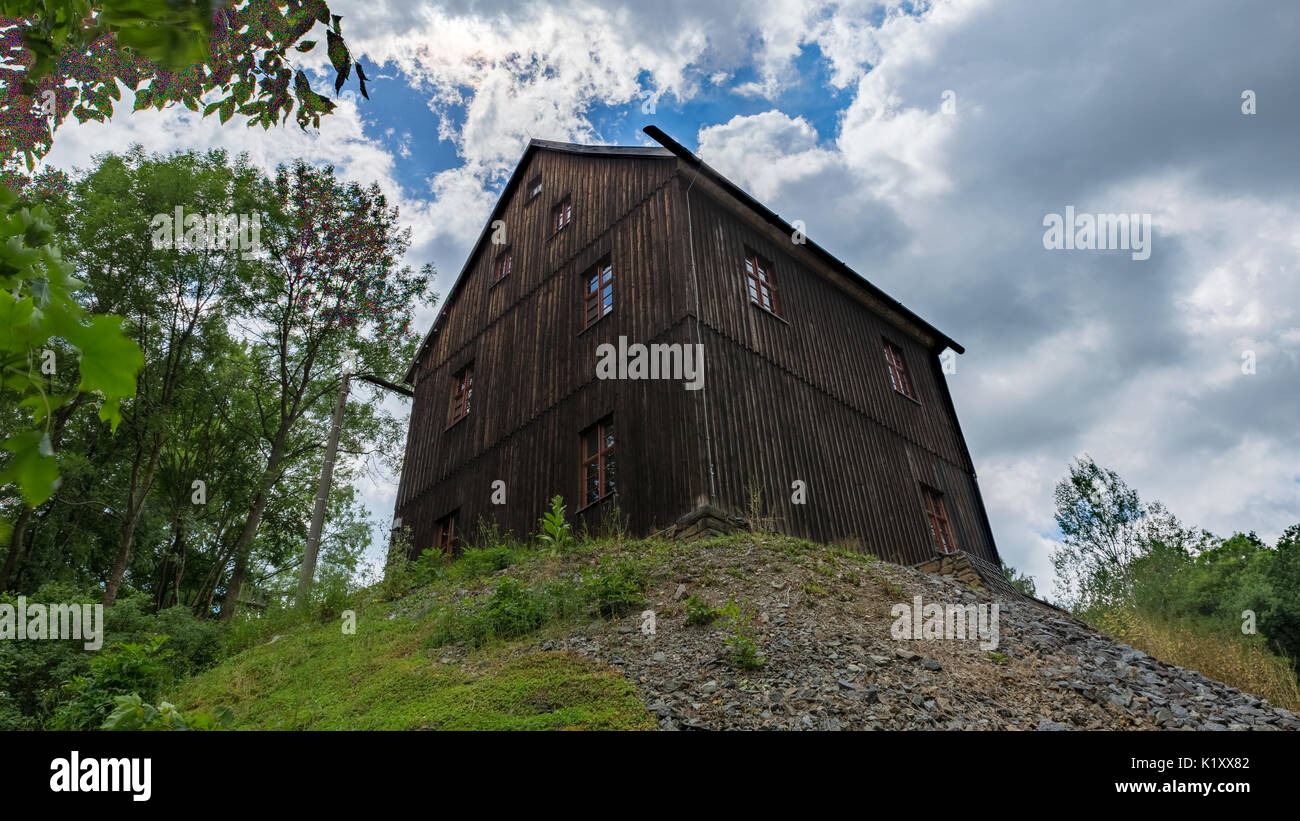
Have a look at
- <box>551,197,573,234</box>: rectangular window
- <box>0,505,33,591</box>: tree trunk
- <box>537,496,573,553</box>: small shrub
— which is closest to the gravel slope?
<box>537,496,573,553</box>: small shrub

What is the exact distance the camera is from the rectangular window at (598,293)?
15.0 metres

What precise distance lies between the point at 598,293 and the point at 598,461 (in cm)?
388

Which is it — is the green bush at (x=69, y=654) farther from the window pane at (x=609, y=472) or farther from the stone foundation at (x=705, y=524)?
the stone foundation at (x=705, y=524)

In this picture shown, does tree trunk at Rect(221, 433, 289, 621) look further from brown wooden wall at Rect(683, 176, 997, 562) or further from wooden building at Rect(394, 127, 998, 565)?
brown wooden wall at Rect(683, 176, 997, 562)

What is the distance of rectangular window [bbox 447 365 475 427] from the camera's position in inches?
706

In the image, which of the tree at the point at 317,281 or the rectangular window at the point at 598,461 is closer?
the rectangular window at the point at 598,461

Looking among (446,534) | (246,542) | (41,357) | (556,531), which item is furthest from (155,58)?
(246,542)

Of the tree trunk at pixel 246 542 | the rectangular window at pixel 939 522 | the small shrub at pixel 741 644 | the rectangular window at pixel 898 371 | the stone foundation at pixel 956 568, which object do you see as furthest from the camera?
the rectangular window at pixel 898 371

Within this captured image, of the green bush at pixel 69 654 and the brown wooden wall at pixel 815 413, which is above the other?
the brown wooden wall at pixel 815 413

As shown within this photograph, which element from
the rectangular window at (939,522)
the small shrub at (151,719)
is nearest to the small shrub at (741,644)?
the small shrub at (151,719)

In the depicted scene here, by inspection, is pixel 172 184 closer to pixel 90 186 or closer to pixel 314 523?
pixel 90 186

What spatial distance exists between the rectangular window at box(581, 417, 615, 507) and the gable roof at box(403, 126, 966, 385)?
17.6 ft

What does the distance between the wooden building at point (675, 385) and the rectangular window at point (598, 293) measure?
34 mm

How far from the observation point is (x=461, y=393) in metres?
18.5
